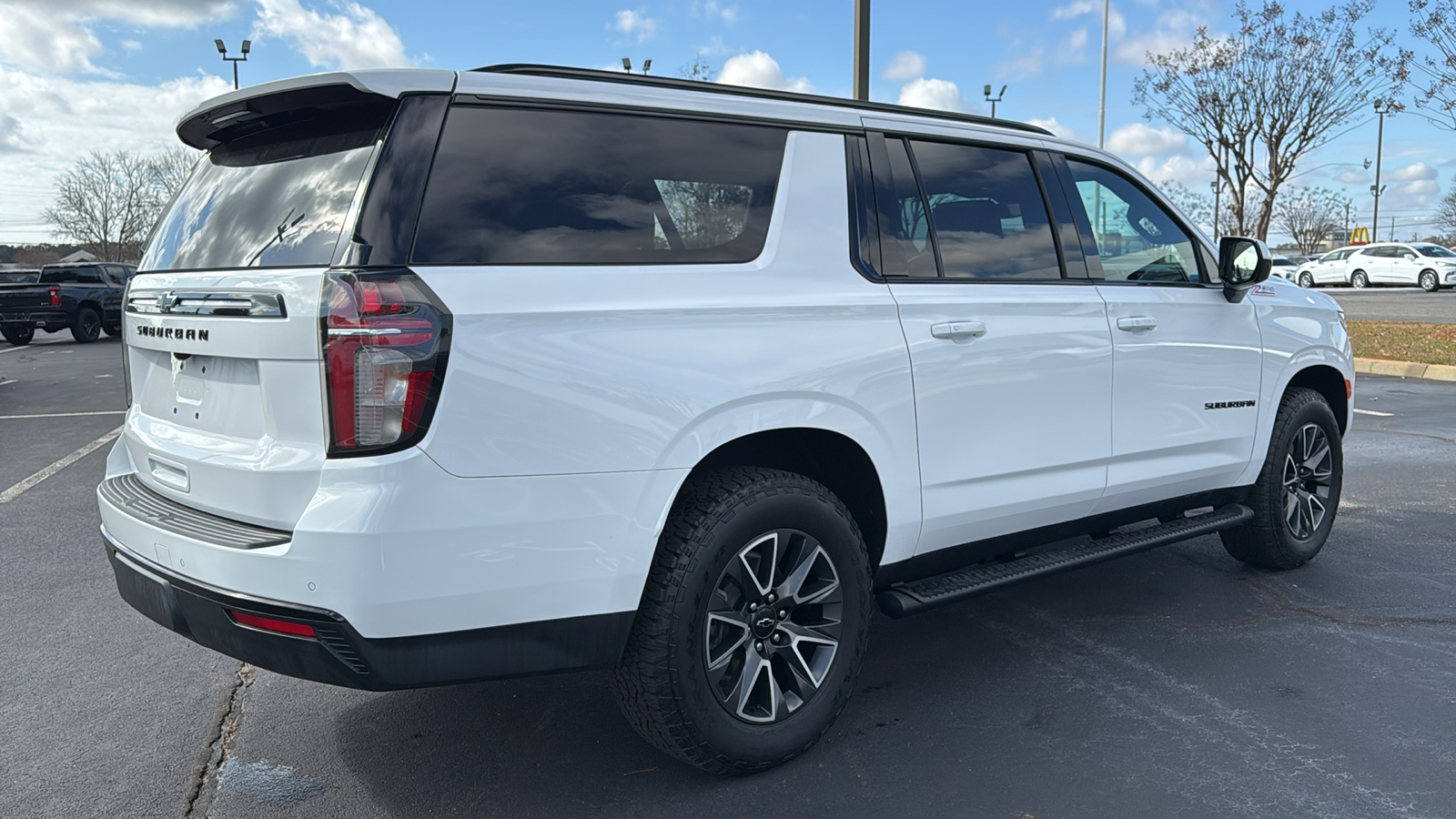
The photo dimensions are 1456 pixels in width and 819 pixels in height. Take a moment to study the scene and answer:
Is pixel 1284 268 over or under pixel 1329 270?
over

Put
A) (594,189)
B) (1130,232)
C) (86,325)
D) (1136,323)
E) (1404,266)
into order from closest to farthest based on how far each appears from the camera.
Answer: (594,189) < (1136,323) < (1130,232) < (86,325) < (1404,266)

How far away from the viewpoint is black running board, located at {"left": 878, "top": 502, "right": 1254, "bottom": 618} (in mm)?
3434

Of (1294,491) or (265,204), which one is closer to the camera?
(265,204)

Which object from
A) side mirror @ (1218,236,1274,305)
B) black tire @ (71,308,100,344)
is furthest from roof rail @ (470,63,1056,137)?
black tire @ (71,308,100,344)

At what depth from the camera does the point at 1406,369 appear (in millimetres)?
13414

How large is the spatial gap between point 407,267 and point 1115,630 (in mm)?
3128

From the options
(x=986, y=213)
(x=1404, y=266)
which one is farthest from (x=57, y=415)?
(x=1404, y=266)

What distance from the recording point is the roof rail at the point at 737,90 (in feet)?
9.44

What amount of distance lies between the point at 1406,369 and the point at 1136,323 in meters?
11.6

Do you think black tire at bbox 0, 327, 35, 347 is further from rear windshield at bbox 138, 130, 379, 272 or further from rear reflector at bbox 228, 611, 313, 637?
rear reflector at bbox 228, 611, 313, 637

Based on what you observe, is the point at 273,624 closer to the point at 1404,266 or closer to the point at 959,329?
the point at 959,329

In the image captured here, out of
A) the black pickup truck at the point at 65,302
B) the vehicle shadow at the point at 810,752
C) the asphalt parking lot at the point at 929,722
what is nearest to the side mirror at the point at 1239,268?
the asphalt parking lot at the point at 929,722

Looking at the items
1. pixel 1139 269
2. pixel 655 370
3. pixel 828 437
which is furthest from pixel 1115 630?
pixel 655 370

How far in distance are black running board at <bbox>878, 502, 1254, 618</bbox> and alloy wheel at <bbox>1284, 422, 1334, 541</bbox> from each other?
472mm
